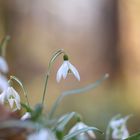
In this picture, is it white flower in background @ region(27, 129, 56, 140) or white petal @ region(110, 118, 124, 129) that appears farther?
white petal @ region(110, 118, 124, 129)

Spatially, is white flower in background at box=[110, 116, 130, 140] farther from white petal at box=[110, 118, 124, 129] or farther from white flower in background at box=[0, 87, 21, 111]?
white flower in background at box=[0, 87, 21, 111]

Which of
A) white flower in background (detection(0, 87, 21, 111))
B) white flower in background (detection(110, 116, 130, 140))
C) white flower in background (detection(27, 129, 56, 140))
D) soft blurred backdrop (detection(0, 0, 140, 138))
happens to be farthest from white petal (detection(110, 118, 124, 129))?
soft blurred backdrop (detection(0, 0, 140, 138))

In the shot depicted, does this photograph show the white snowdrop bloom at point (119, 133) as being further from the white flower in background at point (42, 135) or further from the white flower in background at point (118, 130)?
the white flower in background at point (42, 135)

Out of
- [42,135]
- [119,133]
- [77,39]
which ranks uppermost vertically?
[77,39]

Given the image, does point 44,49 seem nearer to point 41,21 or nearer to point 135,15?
point 41,21

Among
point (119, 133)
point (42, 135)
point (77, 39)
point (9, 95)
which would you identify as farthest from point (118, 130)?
point (77, 39)

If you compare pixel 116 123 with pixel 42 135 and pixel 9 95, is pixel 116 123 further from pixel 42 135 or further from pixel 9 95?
pixel 42 135

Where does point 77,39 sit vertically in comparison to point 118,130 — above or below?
above

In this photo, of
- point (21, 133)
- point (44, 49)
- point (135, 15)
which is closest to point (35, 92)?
point (44, 49)
